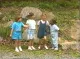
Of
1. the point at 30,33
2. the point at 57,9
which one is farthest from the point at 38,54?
the point at 57,9

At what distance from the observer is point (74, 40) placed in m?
13.7

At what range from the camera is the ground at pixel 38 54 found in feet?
38.2

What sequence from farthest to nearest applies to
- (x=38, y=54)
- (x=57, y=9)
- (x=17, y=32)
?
(x=57, y=9) → (x=17, y=32) → (x=38, y=54)

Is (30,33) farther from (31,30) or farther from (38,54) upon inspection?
(38,54)

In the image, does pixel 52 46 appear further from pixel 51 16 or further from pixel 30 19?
pixel 51 16

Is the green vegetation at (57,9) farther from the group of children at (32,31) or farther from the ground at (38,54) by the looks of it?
the ground at (38,54)

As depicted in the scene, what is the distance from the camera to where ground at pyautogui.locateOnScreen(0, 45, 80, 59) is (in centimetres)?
1166

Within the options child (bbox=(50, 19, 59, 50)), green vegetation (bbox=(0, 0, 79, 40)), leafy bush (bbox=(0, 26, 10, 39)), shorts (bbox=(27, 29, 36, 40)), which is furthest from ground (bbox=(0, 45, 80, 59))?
green vegetation (bbox=(0, 0, 79, 40))

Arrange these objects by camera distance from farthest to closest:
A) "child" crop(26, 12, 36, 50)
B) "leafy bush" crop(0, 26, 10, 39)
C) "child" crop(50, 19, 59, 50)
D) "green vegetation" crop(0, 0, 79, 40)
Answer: "green vegetation" crop(0, 0, 79, 40) → "leafy bush" crop(0, 26, 10, 39) → "child" crop(50, 19, 59, 50) → "child" crop(26, 12, 36, 50)

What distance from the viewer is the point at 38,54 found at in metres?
12.0

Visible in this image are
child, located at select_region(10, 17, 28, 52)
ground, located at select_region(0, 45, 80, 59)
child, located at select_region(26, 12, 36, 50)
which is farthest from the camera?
child, located at select_region(26, 12, 36, 50)

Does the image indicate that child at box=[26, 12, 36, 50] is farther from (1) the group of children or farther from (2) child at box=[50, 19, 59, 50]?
(2) child at box=[50, 19, 59, 50]

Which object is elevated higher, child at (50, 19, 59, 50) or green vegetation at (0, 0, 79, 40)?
child at (50, 19, 59, 50)

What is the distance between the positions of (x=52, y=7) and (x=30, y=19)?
4702 millimetres
